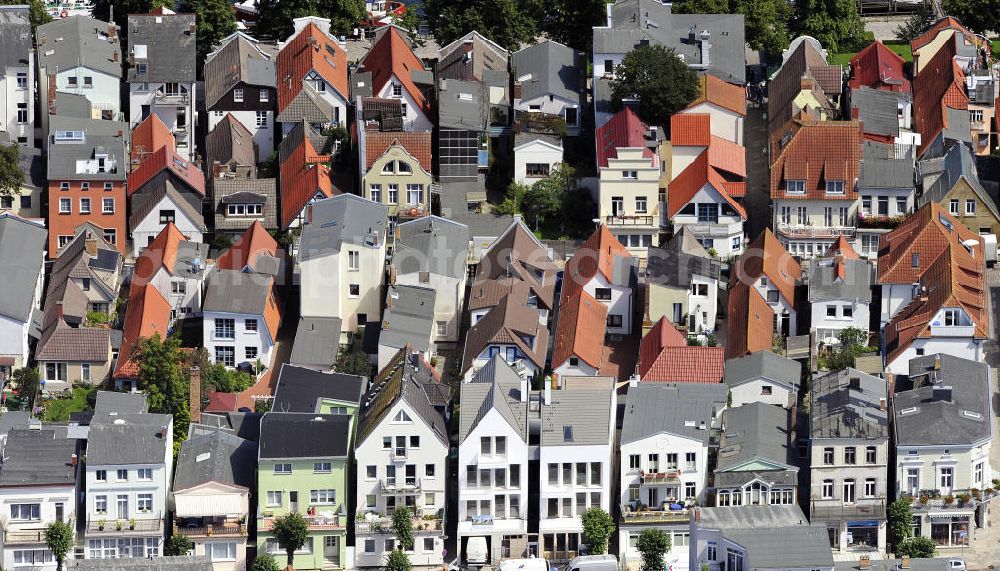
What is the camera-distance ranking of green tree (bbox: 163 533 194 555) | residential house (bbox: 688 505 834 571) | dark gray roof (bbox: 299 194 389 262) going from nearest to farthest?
1. residential house (bbox: 688 505 834 571)
2. green tree (bbox: 163 533 194 555)
3. dark gray roof (bbox: 299 194 389 262)

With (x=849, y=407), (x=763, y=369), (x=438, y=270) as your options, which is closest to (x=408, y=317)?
(x=438, y=270)

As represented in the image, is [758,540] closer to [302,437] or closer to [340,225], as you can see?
[302,437]

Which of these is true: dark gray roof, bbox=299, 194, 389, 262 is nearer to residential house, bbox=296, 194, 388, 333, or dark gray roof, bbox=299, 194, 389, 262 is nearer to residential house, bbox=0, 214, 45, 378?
residential house, bbox=296, 194, 388, 333

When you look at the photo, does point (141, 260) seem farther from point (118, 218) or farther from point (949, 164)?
point (949, 164)

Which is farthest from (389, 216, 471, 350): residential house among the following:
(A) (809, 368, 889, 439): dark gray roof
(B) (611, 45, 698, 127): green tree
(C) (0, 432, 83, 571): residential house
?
(C) (0, 432, 83, 571): residential house

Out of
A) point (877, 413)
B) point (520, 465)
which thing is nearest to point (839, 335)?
point (877, 413)

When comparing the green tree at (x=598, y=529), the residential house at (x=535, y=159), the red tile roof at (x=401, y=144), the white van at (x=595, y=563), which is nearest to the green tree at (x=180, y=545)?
the white van at (x=595, y=563)
